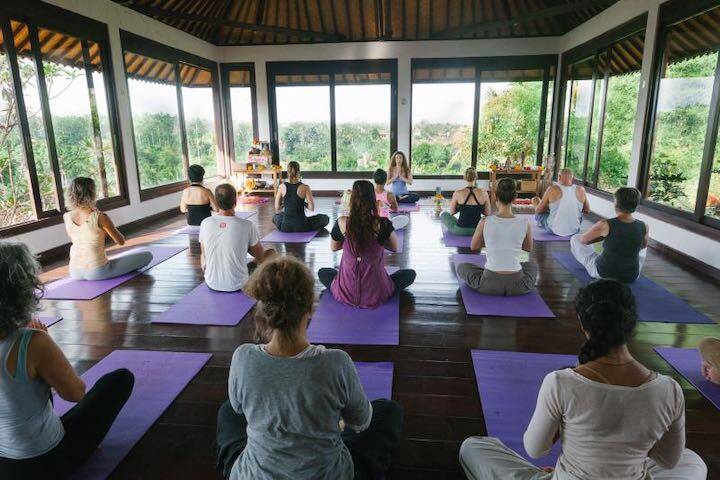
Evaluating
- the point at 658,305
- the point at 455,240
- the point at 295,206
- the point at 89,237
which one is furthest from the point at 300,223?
the point at 658,305

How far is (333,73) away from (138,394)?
7780 millimetres

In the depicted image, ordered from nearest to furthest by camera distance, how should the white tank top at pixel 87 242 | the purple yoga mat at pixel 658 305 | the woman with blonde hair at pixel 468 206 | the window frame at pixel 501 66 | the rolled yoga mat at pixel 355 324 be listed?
the rolled yoga mat at pixel 355 324
the purple yoga mat at pixel 658 305
the white tank top at pixel 87 242
the woman with blonde hair at pixel 468 206
the window frame at pixel 501 66

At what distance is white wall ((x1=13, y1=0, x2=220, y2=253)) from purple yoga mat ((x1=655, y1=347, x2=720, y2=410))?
5537 mm

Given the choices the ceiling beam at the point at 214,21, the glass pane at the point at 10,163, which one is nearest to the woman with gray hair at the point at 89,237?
the glass pane at the point at 10,163

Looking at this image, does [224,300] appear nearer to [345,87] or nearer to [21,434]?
[21,434]

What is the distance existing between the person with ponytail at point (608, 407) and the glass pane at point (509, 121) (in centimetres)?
792

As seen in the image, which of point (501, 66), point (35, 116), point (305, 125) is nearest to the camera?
point (35, 116)

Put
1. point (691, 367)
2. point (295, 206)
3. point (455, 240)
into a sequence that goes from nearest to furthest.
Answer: point (691, 367)
point (455, 240)
point (295, 206)

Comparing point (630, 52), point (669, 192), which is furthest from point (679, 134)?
point (630, 52)

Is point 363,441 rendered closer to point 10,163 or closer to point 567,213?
point 567,213

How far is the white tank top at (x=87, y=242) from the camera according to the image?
12.6ft

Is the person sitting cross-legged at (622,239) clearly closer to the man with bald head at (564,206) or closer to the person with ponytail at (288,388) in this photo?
the man with bald head at (564,206)

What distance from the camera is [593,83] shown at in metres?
7.10

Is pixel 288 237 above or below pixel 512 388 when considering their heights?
above
